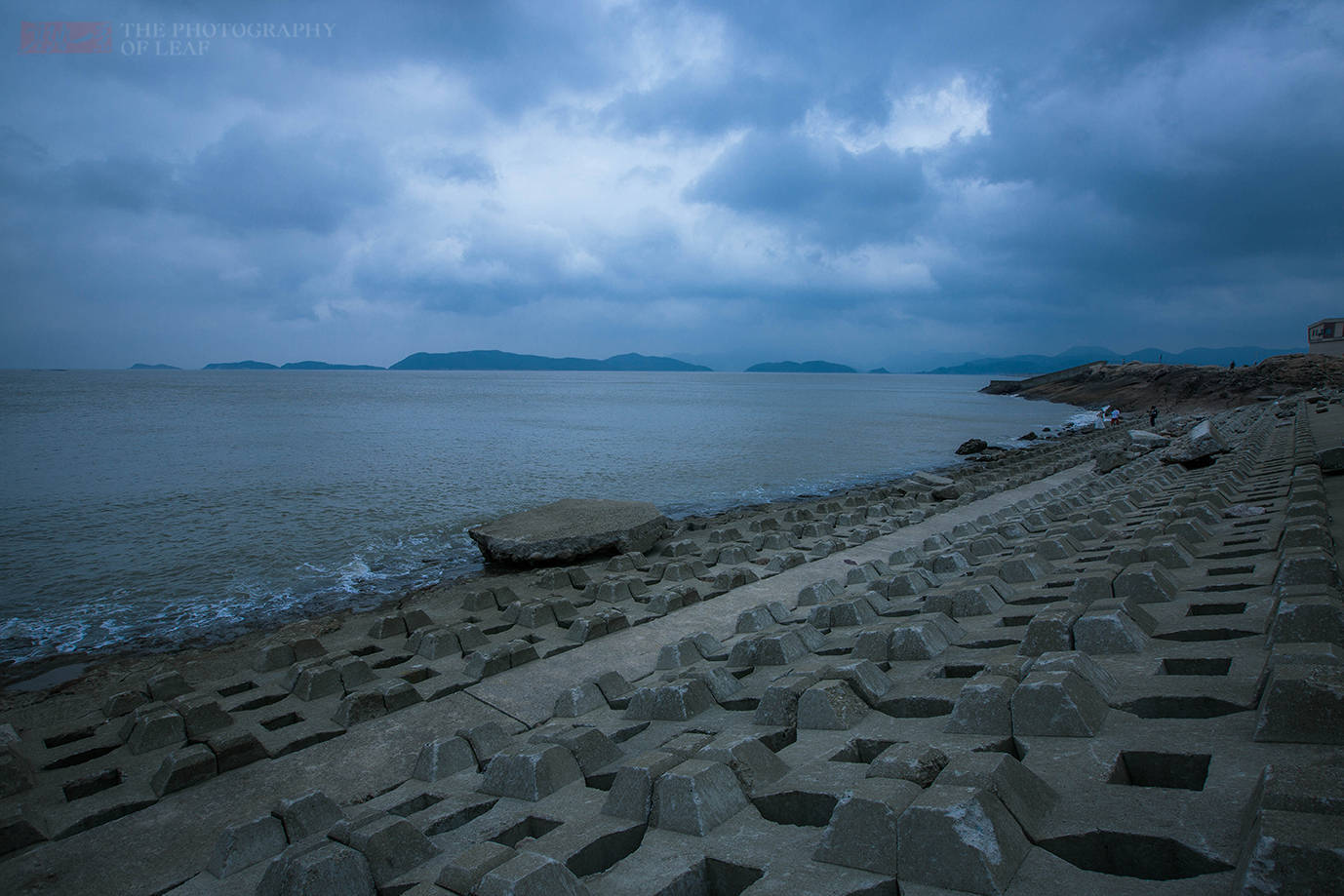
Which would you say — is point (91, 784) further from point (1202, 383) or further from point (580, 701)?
point (1202, 383)

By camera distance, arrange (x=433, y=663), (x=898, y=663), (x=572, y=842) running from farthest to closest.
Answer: (x=433, y=663)
(x=898, y=663)
(x=572, y=842)

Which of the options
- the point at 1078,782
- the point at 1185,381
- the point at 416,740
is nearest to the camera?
the point at 1078,782

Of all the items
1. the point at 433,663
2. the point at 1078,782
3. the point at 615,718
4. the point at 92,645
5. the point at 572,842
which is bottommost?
the point at 92,645

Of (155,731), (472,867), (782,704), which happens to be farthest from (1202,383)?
(472,867)

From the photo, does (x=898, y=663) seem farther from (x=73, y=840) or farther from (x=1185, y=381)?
(x=1185, y=381)

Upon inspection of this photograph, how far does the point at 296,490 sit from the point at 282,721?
19896mm

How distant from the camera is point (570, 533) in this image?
547 inches

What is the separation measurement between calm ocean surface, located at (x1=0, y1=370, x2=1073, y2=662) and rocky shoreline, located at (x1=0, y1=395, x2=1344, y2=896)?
470 centimetres

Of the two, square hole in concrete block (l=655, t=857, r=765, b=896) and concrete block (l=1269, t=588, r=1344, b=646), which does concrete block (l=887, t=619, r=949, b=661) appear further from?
square hole in concrete block (l=655, t=857, r=765, b=896)

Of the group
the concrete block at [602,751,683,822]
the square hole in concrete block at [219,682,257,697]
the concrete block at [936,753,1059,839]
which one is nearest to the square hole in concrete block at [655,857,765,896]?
the concrete block at [602,751,683,822]

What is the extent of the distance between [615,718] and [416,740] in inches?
76.0

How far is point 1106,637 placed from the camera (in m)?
3.82

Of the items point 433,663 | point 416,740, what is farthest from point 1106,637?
point 433,663

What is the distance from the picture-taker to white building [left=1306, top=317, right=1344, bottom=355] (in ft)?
210
